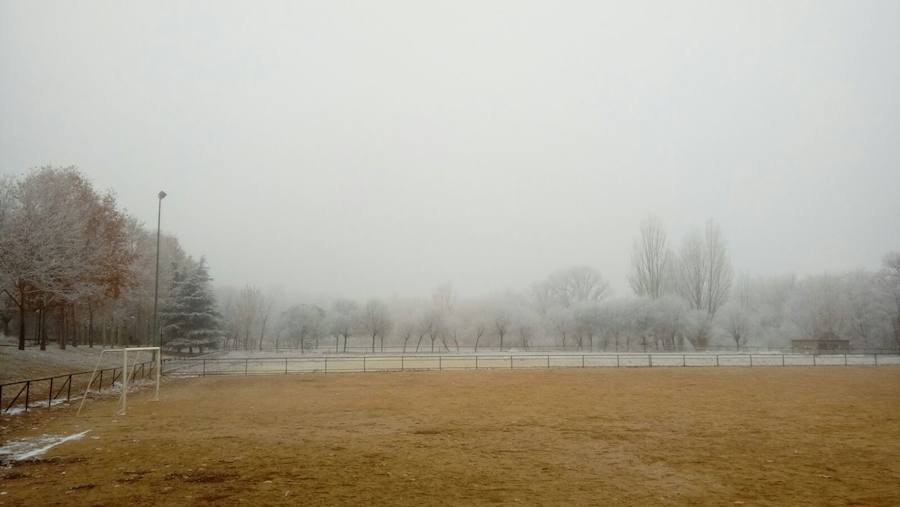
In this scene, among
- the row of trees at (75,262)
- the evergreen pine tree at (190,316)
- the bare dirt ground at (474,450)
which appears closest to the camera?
the bare dirt ground at (474,450)

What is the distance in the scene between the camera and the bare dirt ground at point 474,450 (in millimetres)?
9828

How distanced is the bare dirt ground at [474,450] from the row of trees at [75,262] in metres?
10.8

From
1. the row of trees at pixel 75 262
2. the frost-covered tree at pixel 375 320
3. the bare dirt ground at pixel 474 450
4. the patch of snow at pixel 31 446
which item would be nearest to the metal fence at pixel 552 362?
the row of trees at pixel 75 262

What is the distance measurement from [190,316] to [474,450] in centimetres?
5655

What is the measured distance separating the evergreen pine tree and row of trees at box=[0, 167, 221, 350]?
4.7 inches

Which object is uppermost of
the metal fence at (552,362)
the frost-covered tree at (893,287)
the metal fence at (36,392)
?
the frost-covered tree at (893,287)

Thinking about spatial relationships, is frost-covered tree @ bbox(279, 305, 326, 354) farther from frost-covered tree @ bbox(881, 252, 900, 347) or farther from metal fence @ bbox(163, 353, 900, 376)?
frost-covered tree @ bbox(881, 252, 900, 347)

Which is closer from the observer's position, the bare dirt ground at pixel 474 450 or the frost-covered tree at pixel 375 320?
the bare dirt ground at pixel 474 450

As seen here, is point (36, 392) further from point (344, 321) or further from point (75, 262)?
point (344, 321)

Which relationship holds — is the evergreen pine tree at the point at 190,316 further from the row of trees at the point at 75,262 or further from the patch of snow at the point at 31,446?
the patch of snow at the point at 31,446

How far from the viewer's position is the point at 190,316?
2442 inches

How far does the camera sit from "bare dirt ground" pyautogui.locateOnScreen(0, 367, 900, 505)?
983cm

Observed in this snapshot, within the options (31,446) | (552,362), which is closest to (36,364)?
(31,446)

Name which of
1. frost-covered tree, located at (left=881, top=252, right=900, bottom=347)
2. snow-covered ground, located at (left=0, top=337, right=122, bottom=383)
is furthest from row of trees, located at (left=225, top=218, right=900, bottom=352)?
snow-covered ground, located at (left=0, top=337, right=122, bottom=383)
